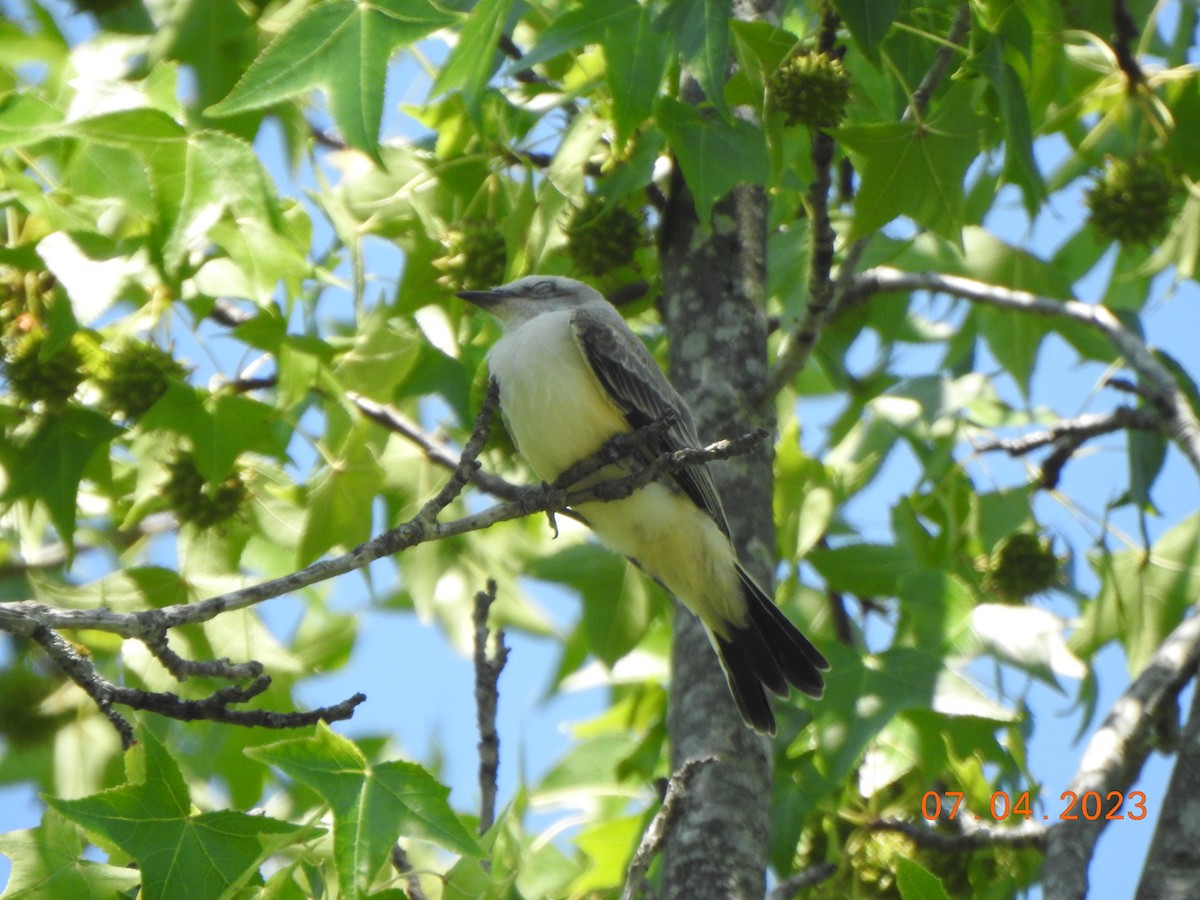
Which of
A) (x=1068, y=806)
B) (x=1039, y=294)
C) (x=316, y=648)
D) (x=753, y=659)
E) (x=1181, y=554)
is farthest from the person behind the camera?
(x=1039, y=294)

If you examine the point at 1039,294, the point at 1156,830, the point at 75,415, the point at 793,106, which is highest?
the point at 793,106

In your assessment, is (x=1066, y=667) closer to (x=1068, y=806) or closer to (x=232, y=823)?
(x=1068, y=806)

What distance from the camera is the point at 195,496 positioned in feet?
15.0

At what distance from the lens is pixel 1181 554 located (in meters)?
5.16

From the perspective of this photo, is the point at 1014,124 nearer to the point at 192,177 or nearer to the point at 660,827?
the point at 660,827

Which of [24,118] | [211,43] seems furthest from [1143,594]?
[24,118]

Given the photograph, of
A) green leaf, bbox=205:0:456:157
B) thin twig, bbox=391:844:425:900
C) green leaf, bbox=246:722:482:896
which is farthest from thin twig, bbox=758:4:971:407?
green leaf, bbox=246:722:482:896

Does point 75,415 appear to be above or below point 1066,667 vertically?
above

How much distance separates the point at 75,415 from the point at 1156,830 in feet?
11.8

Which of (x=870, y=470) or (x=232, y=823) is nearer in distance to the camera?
(x=232, y=823)

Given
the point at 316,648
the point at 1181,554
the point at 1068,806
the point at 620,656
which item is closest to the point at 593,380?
the point at 620,656

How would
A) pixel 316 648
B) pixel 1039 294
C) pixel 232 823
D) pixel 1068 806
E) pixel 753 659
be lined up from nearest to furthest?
pixel 232 823 < pixel 1068 806 < pixel 753 659 < pixel 316 648 < pixel 1039 294

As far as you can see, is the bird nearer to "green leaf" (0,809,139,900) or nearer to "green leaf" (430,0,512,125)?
"green leaf" (430,0,512,125)

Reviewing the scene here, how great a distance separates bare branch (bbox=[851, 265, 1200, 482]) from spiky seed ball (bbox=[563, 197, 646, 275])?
0.83 meters
